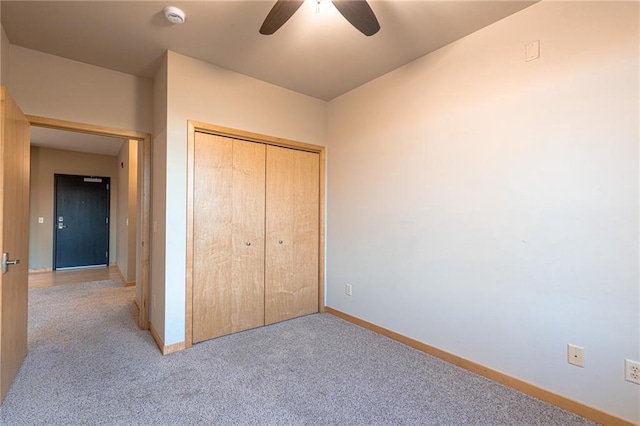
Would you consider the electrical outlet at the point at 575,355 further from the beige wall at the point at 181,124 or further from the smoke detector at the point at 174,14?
the smoke detector at the point at 174,14

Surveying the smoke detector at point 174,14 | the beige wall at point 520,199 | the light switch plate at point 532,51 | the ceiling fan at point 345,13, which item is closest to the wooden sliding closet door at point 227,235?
the smoke detector at point 174,14

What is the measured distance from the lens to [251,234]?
3.02 m

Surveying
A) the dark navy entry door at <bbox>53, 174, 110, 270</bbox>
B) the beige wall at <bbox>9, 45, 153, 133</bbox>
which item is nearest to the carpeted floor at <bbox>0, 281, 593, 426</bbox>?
the beige wall at <bbox>9, 45, 153, 133</bbox>

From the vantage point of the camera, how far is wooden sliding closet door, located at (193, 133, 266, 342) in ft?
8.80

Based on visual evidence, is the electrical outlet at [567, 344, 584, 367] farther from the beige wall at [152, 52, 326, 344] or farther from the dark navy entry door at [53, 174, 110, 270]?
the dark navy entry door at [53, 174, 110, 270]

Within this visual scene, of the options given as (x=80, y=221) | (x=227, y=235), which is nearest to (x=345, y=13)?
(x=227, y=235)

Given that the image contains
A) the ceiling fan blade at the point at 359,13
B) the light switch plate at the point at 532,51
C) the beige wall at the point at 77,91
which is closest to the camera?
the ceiling fan blade at the point at 359,13

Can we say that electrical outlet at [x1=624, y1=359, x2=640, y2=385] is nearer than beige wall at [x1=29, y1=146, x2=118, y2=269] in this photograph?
Yes

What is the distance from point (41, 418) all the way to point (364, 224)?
8.89 feet

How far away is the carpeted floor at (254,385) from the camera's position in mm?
1699

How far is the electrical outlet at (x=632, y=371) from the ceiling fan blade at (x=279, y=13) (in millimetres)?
2657

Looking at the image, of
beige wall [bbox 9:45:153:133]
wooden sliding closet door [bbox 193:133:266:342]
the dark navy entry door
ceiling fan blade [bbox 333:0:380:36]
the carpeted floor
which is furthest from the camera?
the dark navy entry door

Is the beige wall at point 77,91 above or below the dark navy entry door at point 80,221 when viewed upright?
above

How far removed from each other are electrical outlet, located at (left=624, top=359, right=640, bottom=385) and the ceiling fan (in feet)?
7.78
